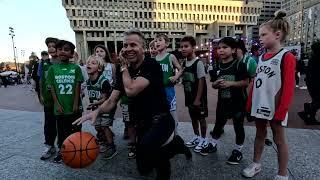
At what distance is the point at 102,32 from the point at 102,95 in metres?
89.6

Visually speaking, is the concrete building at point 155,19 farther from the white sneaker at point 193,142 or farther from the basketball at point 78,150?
the basketball at point 78,150

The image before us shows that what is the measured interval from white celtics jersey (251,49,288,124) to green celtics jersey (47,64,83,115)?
2626 mm

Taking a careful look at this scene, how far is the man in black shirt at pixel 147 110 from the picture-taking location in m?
2.68

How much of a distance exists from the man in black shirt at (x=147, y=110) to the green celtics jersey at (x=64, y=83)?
3.88 ft

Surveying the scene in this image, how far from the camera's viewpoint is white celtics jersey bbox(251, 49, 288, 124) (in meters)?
2.90

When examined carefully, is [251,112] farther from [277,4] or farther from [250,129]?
[277,4]

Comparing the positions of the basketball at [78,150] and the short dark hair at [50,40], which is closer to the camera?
the basketball at [78,150]

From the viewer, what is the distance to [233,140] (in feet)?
15.6

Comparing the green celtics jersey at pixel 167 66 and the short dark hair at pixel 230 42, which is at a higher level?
the short dark hair at pixel 230 42

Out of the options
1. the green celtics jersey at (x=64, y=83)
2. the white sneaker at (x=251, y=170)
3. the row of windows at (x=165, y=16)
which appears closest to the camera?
the white sneaker at (x=251, y=170)

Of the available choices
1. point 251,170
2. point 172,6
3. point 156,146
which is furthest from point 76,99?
point 172,6

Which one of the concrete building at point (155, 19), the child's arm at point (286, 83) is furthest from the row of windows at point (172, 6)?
the child's arm at point (286, 83)

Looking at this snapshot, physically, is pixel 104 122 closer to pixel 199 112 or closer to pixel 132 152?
pixel 132 152

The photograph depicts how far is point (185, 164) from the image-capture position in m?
3.76
